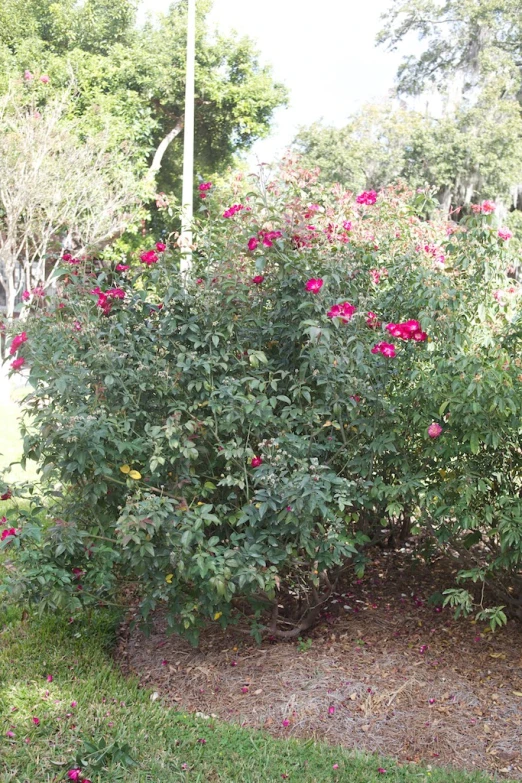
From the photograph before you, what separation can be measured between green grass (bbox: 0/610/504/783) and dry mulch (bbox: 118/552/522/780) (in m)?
0.14

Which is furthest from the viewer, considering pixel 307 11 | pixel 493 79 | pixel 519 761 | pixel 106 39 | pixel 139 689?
pixel 307 11

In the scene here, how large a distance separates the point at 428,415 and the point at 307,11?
49.9 meters

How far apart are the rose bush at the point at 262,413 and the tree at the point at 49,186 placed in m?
8.91

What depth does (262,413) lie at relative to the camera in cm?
298

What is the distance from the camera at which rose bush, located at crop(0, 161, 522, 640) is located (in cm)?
289

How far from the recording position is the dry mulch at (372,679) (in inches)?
111

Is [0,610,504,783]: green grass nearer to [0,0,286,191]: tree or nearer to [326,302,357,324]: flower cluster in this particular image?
[326,302,357,324]: flower cluster

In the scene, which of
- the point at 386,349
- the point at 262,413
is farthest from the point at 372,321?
the point at 262,413

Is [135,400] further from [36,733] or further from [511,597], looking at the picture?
[511,597]

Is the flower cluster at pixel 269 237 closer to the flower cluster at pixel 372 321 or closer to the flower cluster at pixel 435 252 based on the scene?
the flower cluster at pixel 372 321

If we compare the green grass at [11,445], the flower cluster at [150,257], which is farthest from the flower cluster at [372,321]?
the green grass at [11,445]

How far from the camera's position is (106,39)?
18.9 meters

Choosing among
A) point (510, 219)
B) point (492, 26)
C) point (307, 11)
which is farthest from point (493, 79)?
point (307, 11)

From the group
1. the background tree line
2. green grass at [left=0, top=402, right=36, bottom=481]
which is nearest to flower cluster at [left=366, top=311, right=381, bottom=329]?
green grass at [left=0, top=402, right=36, bottom=481]
